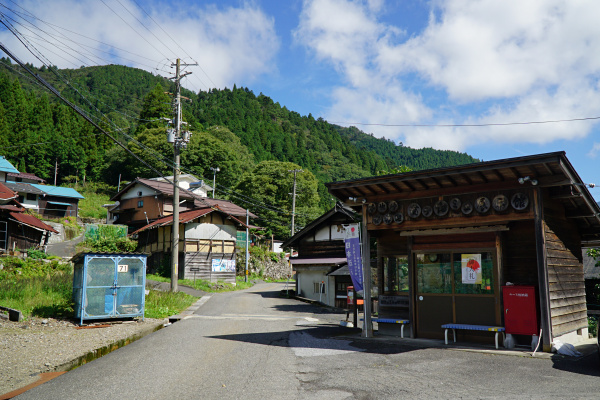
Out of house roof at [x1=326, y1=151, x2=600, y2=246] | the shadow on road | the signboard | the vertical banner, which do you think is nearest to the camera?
house roof at [x1=326, y1=151, x2=600, y2=246]

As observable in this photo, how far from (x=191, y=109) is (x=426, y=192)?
88.0 metres

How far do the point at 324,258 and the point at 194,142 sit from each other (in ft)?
137

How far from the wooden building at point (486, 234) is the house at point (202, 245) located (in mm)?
22860

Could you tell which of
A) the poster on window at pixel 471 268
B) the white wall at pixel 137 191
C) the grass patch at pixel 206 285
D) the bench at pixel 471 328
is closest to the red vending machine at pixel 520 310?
the bench at pixel 471 328

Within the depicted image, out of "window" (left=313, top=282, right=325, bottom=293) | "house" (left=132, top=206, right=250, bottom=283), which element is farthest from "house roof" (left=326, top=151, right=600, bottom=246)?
"house" (left=132, top=206, right=250, bottom=283)

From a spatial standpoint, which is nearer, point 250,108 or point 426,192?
point 426,192

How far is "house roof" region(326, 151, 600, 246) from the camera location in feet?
29.0

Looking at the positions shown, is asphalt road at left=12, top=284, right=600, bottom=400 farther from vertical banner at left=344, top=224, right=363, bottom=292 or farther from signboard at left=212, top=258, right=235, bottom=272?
signboard at left=212, top=258, right=235, bottom=272

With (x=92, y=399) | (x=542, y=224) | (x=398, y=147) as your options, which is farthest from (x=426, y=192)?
(x=398, y=147)

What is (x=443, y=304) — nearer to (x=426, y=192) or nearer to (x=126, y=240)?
(x=426, y=192)

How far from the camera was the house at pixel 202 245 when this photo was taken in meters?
32.7

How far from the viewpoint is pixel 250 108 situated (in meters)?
110

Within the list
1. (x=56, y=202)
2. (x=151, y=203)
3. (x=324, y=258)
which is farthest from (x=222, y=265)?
(x=56, y=202)

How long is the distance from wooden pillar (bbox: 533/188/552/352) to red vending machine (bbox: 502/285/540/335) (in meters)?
0.15
